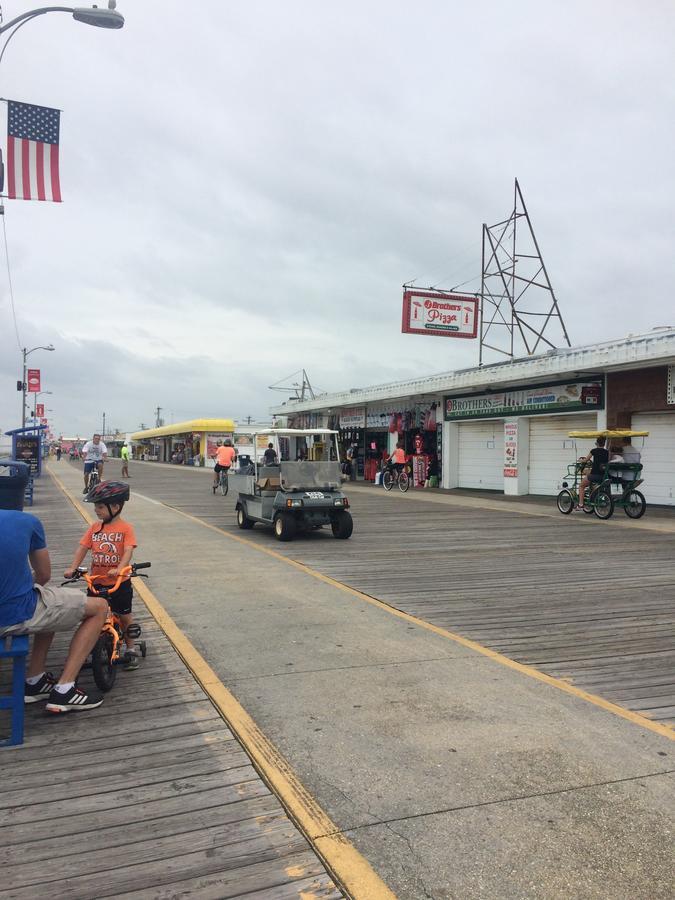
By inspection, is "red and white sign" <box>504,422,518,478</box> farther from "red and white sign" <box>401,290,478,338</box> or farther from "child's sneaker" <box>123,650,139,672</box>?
"child's sneaker" <box>123,650,139,672</box>

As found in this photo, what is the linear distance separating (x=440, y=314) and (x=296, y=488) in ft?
57.8

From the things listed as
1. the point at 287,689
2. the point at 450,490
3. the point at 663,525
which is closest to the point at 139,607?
the point at 287,689

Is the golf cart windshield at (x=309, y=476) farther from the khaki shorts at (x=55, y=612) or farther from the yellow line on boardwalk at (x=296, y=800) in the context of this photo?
the khaki shorts at (x=55, y=612)

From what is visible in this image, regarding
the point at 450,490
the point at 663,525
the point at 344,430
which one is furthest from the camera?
the point at 344,430

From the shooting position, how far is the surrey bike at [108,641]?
14.4 feet

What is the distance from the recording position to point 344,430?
3694 centimetres

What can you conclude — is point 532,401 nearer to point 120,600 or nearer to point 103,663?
point 120,600

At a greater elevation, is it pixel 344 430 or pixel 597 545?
pixel 344 430

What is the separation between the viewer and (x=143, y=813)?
3.05 meters

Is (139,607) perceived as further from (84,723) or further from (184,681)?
(84,723)

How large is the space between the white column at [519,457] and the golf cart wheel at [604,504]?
24.5 ft

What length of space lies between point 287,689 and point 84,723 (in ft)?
4.25

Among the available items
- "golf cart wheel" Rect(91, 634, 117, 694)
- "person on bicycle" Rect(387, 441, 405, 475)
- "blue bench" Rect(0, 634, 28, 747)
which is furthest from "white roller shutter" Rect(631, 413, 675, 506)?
"blue bench" Rect(0, 634, 28, 747)

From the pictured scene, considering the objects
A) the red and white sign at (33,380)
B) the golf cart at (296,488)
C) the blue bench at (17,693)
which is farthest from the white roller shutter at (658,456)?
the red and white sign at (33,380)
